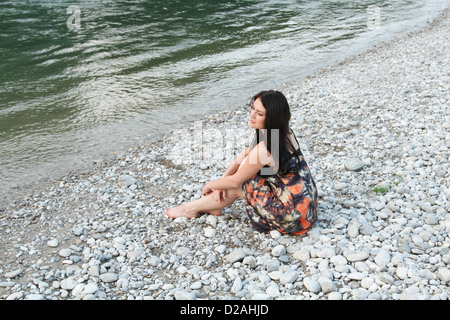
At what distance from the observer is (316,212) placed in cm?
547

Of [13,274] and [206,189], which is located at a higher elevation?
[206,189]

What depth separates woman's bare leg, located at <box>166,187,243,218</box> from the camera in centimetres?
579

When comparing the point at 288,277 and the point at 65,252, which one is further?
the point at 65,252

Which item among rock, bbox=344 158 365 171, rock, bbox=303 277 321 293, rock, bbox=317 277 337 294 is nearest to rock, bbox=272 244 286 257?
A: rock, bbox=303 277 321 293

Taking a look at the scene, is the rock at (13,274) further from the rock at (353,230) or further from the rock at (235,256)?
the rock at (353,230)

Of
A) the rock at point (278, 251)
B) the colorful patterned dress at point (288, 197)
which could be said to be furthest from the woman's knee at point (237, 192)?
the rock at point (278, 251)

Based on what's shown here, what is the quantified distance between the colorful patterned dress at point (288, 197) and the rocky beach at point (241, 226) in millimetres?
206

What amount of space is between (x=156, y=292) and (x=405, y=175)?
4063mm

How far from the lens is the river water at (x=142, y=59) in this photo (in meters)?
10.7

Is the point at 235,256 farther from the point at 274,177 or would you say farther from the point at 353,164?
the point at 353,164

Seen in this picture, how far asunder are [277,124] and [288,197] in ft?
2.82

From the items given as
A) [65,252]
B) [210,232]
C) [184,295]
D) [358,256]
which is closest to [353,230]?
[358,256]

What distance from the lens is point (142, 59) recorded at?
16.7 metres

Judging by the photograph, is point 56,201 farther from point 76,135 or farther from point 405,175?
point 405,175
